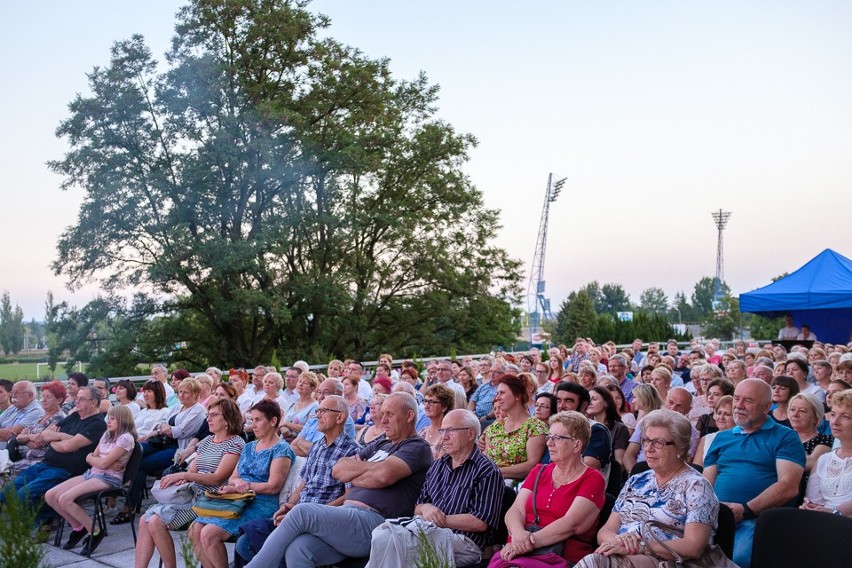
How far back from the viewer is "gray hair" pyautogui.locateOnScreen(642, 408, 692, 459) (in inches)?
134

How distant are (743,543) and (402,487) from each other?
1700 millimetres

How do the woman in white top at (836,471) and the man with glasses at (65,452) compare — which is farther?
the man with glasses at (65,452)

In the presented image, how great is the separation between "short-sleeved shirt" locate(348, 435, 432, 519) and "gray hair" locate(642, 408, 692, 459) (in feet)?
4.28

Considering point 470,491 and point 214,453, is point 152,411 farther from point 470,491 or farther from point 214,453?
point 470,491

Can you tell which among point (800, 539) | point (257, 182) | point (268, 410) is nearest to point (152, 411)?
point (268, 410)

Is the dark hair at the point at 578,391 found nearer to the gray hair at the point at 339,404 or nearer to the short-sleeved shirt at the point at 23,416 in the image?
the gray hair at the point at 339,404

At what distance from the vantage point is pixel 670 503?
3334mm

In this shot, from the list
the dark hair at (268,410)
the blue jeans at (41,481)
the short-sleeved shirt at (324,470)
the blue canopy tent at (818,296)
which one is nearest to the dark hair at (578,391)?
the short-sleeved shirt at (324,470)

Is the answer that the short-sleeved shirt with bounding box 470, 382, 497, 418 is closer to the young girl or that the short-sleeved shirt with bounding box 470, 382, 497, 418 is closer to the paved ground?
the paved ground

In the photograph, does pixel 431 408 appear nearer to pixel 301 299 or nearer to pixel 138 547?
pixel 138 547

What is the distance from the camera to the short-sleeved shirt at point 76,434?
628 cm

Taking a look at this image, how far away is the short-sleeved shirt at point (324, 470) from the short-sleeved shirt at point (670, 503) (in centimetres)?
169

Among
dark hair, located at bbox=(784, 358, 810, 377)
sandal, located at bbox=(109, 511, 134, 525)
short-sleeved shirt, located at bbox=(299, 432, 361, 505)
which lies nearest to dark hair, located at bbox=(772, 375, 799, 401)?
dark hair, located at bbox=(784, 358, 810, 377)

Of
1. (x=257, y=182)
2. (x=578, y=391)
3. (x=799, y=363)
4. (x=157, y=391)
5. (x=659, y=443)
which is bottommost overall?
(x=157, y=391)
